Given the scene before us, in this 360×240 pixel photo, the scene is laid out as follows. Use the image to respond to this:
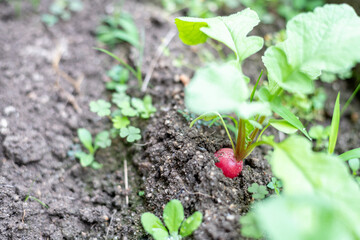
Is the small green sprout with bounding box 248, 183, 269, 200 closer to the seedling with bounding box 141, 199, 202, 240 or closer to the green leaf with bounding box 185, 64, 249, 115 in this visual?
the seedling with bounding box 141, 199, 202, 240

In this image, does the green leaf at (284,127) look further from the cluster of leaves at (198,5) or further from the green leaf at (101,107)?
the cluster of leaves at (198,5)

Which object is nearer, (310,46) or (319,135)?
(310,46)

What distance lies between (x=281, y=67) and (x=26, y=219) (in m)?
1.39

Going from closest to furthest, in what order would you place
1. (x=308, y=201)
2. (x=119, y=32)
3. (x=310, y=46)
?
(x=308, y=201), (x=310, y=46), (x=119, y=32)

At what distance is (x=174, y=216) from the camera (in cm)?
133

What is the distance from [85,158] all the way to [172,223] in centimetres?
75

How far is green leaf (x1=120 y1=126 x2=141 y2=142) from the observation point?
1779mm

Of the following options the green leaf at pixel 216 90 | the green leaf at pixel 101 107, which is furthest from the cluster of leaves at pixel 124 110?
the green leaf at pixel 216 90

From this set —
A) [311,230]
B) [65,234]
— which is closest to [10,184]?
[65,234]

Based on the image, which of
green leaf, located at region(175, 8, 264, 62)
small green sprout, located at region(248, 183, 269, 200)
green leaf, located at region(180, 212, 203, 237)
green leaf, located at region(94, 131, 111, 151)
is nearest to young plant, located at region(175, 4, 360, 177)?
green leaf, located at region(175, 8, 264, 62)

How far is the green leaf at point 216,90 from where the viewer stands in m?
1.02

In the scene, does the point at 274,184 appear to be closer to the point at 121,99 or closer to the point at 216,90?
the point at 216,90

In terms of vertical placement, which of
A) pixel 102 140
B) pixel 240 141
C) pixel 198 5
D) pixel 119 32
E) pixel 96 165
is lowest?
pixel 96 165

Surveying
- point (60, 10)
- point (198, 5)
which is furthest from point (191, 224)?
point (60, 10)
